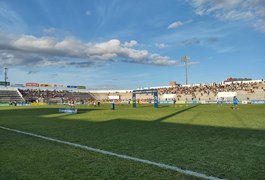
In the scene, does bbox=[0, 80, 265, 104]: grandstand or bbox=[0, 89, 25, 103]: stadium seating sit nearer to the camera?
bbox=[0, 80, 265, 104]: grandstand

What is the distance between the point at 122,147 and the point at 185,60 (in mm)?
90477

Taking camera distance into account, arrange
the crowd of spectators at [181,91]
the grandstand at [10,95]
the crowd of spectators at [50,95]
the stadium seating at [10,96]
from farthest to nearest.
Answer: the crowd of spectators at [50,95] → the grandstand at [10,95] → the stadium seating at [10,96] → the crowd of spectators at [181,91]

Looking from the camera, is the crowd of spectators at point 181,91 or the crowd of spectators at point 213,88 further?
the crowd of spectators at point 181,91

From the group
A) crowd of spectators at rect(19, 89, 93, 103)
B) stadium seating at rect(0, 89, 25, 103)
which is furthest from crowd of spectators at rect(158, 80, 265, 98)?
stadium seating at rect(0, 89, 25, 103)

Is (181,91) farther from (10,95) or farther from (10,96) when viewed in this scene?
(10,95)

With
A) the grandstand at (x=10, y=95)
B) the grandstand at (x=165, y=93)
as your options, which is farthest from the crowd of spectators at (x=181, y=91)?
the grandstand at (x=10, y=95)

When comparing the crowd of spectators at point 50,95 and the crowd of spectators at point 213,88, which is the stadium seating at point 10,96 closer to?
the crowd of spectators at point 50,95

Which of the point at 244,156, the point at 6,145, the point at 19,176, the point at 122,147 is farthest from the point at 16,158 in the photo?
the point at 244,156

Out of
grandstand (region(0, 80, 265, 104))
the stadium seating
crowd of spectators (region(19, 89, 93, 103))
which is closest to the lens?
grandstand (region(0, 80, 265, 104))

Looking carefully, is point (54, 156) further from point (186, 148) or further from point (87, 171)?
point (186, 148)

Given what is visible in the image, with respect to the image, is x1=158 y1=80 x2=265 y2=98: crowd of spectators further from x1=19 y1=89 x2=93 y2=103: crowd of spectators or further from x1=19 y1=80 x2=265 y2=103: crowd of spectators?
x1=19 y1=89 x2=93 y2=103: crowd of spectators

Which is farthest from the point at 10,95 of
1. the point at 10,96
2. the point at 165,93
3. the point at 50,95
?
the point at 165,93

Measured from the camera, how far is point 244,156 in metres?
7.54

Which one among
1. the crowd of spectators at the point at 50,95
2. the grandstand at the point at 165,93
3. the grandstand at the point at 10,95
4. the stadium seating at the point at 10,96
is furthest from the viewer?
the crowd of spectators at the point at 50,95
